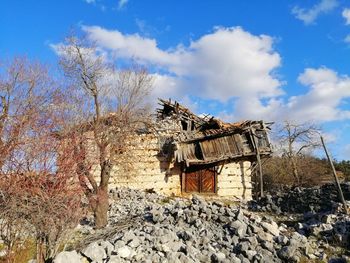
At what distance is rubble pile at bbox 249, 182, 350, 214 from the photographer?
17797 mm

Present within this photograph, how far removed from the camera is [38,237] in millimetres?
8234

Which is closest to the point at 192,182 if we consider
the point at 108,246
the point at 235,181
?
the point at 235,181

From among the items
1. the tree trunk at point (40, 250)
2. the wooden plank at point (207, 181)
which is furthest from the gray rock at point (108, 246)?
the wooden plank at point (207, 181)

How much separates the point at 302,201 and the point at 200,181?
698 cm

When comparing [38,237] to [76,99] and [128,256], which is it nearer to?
[128,256]

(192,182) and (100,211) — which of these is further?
(192,182)

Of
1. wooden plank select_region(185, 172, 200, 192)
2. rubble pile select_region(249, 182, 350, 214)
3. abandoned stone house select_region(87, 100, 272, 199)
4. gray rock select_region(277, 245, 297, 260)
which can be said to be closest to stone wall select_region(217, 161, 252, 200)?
abandoned stone house select_region(87, 100, 272, 199)

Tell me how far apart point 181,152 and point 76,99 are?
884 centimetres

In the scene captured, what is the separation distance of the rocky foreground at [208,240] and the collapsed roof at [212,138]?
10059 millimetres

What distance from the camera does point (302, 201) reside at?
1858cm

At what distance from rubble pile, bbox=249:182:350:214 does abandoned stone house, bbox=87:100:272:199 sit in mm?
4110

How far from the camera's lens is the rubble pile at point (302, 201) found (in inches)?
701

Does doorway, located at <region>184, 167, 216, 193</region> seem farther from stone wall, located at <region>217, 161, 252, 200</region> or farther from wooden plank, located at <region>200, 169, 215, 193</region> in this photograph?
stone wall, located at <region>217, 161, 252, 200</region>

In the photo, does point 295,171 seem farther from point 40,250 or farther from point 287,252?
point 40,250
